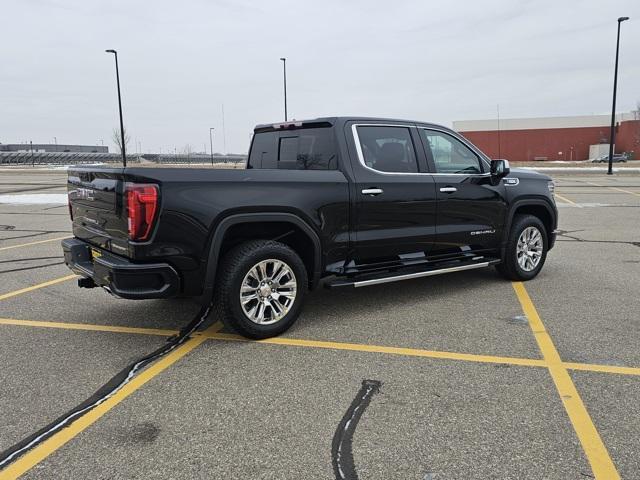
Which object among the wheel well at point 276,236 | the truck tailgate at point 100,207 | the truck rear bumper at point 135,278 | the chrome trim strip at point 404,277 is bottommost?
the chrome trim strip at point 404,277

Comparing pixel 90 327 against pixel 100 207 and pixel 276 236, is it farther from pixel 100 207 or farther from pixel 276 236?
pixel 276 236

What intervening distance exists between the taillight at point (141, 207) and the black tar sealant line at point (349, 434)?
6.40 feet

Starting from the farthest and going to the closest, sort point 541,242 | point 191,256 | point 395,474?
point 541,242 → point 191,256 → point 395,474

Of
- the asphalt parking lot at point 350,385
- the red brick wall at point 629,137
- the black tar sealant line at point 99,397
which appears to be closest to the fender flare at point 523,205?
the asphalt parking lot at point 350,385

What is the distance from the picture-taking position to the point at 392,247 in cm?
539

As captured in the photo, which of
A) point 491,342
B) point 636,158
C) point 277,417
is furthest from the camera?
point 636,158

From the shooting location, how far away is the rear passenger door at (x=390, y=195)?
5.17 metres

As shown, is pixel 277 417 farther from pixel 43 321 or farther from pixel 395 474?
pixel 43 321

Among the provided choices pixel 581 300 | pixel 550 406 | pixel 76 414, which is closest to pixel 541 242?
pixel 581 300

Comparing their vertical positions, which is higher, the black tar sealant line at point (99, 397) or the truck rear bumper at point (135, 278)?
the truck rear bumper at point (135, 278)

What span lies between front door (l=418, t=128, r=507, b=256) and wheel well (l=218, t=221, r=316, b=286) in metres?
1.51

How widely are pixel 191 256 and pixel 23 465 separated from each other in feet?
6.06

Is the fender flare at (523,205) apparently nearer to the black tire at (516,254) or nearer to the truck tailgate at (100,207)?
the black tire at (516,254)

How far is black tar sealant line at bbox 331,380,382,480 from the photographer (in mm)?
2750
